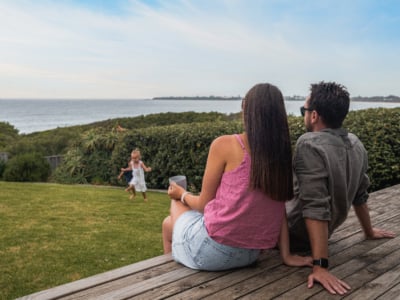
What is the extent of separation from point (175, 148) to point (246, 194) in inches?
309

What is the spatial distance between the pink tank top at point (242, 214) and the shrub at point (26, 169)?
1110 cm

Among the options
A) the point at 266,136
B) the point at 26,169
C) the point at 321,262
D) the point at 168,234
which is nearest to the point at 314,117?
the point at 266,136

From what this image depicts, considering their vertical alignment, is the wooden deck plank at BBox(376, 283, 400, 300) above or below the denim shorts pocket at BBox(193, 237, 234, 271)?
below

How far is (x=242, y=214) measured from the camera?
2482 millimetres

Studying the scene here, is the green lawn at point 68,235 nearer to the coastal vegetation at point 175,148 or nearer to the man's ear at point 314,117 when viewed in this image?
the coastal vegetation at point 175,148

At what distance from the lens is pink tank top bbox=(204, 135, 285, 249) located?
2.45 meters

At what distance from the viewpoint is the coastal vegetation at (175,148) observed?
22.6 feet

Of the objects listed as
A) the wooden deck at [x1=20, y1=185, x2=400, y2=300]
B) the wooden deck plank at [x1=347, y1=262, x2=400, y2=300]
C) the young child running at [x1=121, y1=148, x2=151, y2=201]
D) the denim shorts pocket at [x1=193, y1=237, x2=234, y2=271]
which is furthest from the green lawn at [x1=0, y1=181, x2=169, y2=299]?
the wooden deck plank at [x1=347, y1=262, x2=400, y2=300]

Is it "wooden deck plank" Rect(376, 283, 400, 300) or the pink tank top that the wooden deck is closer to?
"wooden deck plank" Rect(376, 283, 400, 300)

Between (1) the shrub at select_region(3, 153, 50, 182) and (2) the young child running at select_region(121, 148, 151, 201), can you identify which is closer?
(2) the young child running at select_region(121, 148, 151, 201)

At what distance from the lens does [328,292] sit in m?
2.36

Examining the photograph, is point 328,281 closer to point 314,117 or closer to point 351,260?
point 351,260

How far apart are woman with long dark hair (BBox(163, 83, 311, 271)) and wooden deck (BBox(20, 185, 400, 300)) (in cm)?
11

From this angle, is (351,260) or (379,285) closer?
(379,285)
